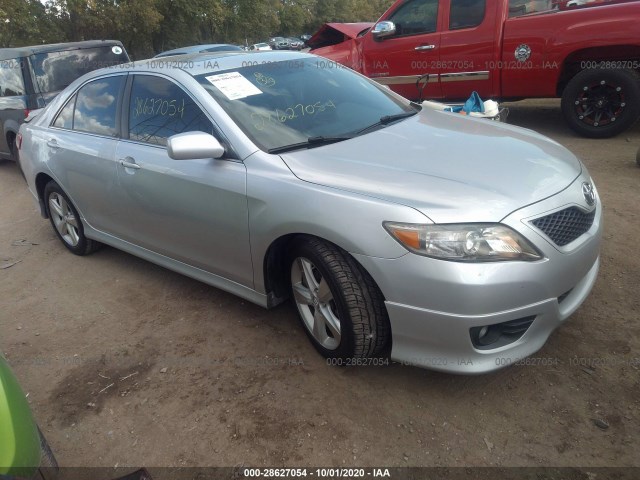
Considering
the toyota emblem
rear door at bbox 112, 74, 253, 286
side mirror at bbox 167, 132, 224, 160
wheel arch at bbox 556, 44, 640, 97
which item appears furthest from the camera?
wheel arch at bbox 556, 44, 640, 97

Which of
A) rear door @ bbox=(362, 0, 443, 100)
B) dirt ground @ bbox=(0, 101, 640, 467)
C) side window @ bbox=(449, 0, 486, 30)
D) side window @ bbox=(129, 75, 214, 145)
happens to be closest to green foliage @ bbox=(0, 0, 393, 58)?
rear door @ bbox=(362, 0, 443, 100)

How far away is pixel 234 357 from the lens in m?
2.86

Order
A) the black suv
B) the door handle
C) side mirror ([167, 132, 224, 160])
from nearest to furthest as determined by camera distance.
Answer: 1. side mirror ([167, 132, 224, 160])
2. the door handle
3. the black suv

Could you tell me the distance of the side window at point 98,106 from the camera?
359 centimetres

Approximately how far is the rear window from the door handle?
13.4 feet

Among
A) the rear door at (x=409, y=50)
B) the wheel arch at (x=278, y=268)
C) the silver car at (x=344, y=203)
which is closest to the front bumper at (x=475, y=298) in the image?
the silver car at (x=344, y=203)

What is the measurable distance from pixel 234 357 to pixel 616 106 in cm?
534

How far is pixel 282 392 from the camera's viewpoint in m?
2.55

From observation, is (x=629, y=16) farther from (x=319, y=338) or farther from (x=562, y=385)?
(x=319, y=338)

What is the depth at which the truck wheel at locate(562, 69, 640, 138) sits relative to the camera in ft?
18.2

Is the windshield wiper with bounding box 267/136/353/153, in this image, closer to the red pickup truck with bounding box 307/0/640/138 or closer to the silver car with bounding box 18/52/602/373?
the silver car with bounding box 18/52/602/373

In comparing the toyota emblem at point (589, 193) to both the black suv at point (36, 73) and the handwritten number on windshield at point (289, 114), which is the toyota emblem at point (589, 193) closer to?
the handwritten number on windshield at point (289, 114)

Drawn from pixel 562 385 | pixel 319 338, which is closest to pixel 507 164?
pixel 562 385

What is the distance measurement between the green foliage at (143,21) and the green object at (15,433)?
2771cm
